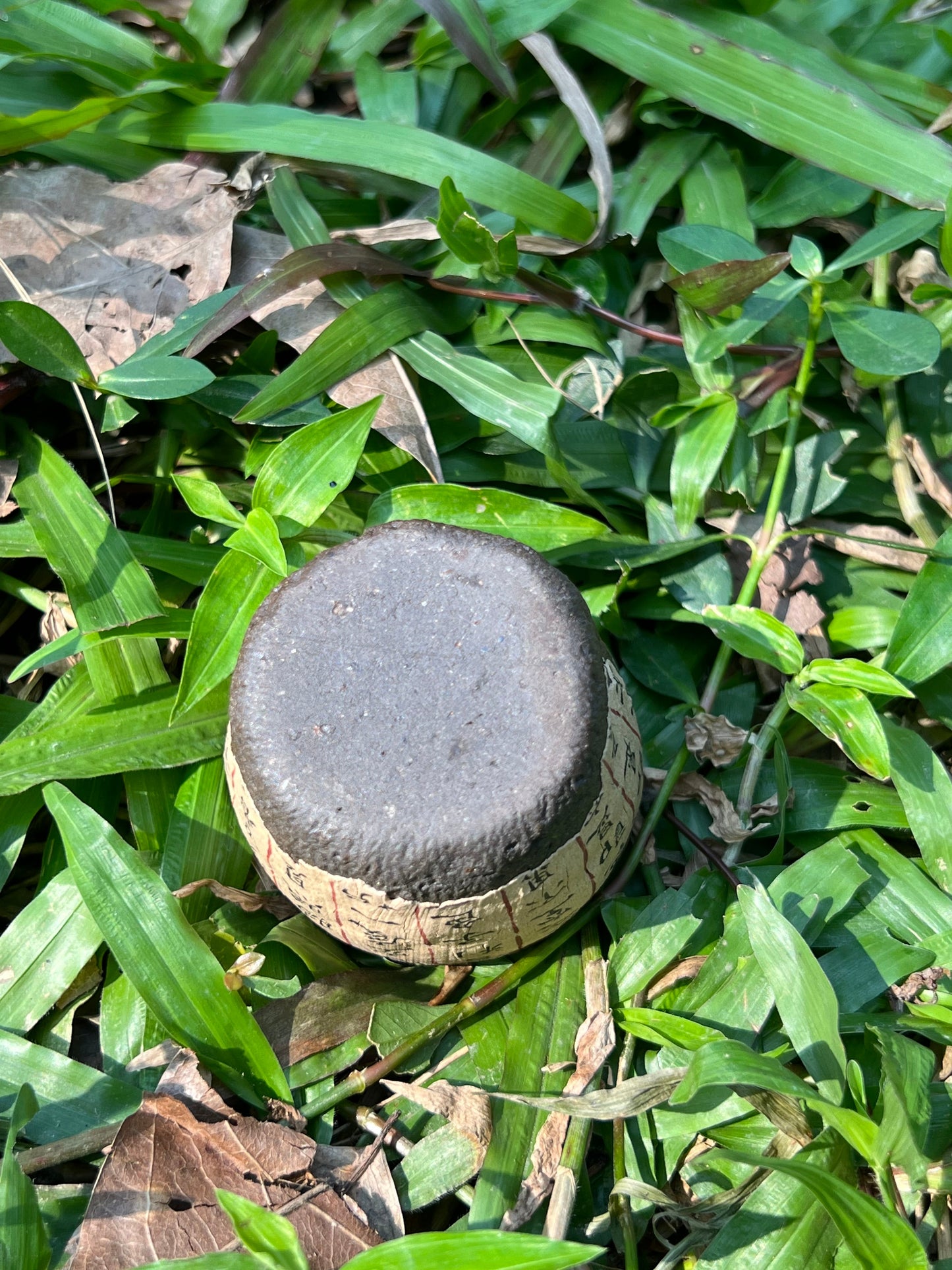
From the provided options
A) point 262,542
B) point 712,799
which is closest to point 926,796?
point 712,799

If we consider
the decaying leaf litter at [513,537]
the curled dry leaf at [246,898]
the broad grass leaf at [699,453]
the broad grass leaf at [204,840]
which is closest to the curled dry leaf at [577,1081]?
the decaying leaf litter at [513,537]

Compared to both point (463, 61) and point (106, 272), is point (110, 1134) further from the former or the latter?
point (463, 61)

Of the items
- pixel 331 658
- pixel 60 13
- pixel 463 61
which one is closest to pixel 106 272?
pixel 60 13

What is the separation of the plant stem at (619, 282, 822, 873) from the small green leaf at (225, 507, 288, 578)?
2.71 feet

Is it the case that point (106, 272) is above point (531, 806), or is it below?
above

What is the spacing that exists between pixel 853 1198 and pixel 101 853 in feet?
4.23

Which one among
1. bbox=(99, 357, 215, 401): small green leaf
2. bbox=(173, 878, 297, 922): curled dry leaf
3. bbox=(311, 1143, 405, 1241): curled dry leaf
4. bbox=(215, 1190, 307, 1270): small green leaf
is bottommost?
bbox=(311, 1143, 405, 1241): curled dry leaf

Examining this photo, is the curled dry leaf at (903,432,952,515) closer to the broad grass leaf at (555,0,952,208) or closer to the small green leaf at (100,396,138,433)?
the broad grass leaf at (555,0,952,208)

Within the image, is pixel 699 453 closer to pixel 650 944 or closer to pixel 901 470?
pixel 901 470

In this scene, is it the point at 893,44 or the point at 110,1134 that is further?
the point at 893,44

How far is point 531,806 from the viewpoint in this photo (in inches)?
62.9

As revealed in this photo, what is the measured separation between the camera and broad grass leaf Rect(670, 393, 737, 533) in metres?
2.17

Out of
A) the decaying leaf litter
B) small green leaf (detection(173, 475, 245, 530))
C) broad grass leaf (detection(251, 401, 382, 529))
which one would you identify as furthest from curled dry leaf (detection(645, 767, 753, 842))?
small green leaf (detection(173, 475, 245, 530))

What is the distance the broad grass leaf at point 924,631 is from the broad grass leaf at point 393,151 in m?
1.05
